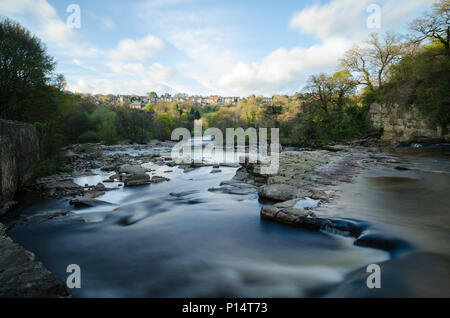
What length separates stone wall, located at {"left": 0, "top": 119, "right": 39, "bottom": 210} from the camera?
768 centimetres

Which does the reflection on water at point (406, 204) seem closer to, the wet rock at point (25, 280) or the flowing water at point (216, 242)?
the flowing water at point (216, 242)

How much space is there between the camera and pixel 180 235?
226 inches

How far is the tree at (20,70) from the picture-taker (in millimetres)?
16297

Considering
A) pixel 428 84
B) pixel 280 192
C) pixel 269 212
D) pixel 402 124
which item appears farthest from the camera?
pixel 402 124

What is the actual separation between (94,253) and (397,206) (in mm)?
7917

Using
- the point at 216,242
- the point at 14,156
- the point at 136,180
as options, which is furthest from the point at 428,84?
the point at 14,156

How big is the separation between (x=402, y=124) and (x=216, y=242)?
2748cm

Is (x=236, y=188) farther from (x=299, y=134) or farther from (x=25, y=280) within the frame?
(x=299, y=134)

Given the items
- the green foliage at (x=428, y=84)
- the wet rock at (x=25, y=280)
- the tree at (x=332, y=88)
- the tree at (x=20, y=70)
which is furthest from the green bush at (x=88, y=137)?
the green foliage at (x=428, y=84)

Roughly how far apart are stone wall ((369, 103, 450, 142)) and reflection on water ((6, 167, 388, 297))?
2312 centimetres

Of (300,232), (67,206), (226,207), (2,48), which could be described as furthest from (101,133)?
(300,232)

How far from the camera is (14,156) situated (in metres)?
8.77

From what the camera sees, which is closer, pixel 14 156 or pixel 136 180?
pixel 14 156

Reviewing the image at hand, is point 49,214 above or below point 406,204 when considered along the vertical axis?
below
